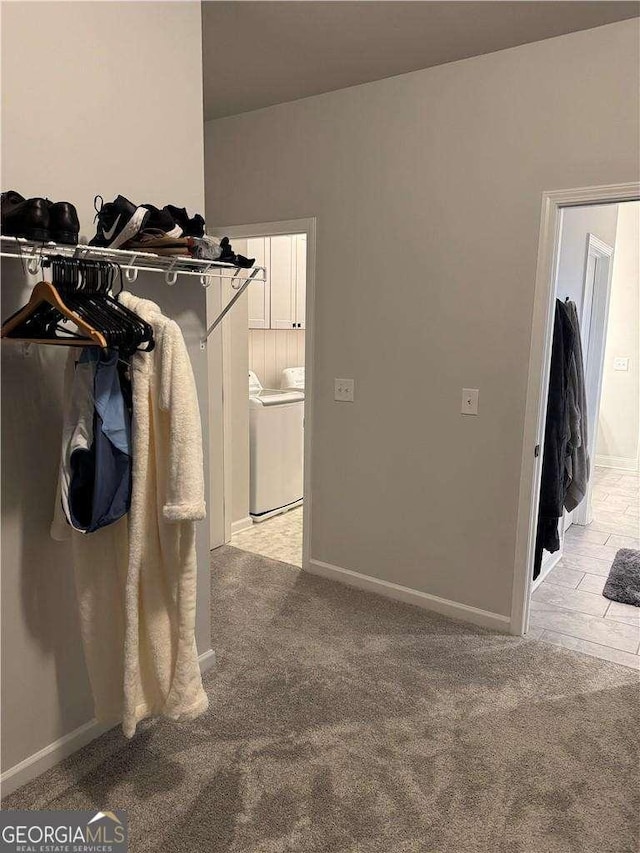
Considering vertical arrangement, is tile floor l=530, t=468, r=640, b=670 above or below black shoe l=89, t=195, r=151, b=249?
below

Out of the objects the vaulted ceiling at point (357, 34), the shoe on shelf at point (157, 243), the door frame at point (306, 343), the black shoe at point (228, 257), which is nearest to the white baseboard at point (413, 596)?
the door frame at point (306, 343)

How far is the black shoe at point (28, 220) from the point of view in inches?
58.2

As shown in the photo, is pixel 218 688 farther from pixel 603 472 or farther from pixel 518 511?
pixel 603 472

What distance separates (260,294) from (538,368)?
263 cm

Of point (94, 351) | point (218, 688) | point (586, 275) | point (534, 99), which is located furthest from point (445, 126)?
point (218, 688)

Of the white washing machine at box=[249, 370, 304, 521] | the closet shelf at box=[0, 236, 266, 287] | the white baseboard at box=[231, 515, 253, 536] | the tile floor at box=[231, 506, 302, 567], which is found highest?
the closet shelf at box=[0, 236, 266, 287]

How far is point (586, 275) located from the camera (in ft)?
12.9

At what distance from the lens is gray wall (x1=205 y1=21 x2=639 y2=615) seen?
2.56 meters

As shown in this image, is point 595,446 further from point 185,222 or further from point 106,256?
point 106,256

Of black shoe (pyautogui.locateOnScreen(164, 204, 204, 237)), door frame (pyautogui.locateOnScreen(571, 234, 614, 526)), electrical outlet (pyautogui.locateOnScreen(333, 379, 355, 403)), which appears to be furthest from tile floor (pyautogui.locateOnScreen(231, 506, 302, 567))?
black shoe (pyautogui.locateOnScreen(164, 204, 204, 237))

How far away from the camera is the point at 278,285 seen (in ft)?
16.3

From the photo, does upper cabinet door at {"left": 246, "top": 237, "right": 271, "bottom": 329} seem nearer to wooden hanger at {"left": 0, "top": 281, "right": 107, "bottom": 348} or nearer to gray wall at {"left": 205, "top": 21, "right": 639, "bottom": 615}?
gray wall at {"left": 205, "top": 21, "right": 639, "bottom": 615}

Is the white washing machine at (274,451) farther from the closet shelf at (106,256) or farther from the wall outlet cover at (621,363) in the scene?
the wall outlet cover at (621,363)

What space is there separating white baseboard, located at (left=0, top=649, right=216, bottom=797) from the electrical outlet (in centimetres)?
188
